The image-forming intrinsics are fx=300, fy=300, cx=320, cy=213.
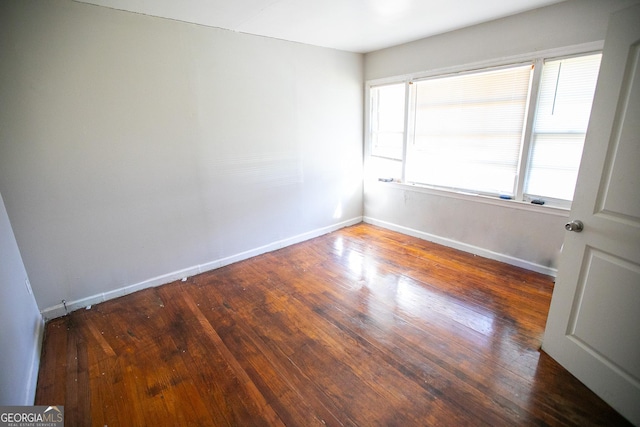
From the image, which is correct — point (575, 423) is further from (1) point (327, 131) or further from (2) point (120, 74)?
(2) point (120, 74)

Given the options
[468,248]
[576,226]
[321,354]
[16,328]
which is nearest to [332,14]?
[576,226]

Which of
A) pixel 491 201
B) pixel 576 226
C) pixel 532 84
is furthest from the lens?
pixel 491 201

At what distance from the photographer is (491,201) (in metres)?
3.37

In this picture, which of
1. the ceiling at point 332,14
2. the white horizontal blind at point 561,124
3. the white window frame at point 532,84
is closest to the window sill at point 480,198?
the white window frame at point 532,84

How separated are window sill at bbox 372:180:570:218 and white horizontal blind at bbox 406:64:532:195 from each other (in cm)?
8

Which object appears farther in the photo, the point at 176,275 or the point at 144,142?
the point at 176,275

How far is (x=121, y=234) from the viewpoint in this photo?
276 cm

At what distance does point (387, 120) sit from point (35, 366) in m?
4.34

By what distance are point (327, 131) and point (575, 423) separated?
360 cm

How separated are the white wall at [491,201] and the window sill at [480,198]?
0.01 m

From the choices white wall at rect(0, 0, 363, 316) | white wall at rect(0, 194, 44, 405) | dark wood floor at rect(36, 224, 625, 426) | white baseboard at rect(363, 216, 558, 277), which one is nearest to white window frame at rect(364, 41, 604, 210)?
white baseboard at rect(363, 216, 558, 277)

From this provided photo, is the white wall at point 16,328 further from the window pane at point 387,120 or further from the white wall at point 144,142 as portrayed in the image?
the window pane at point 387,120

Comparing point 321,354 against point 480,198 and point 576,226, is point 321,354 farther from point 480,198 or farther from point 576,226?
point 480,198

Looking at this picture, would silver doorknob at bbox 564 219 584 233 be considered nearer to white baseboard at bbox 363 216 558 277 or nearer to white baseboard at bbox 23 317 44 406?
white baseboard at bbox 363 216 558 277
